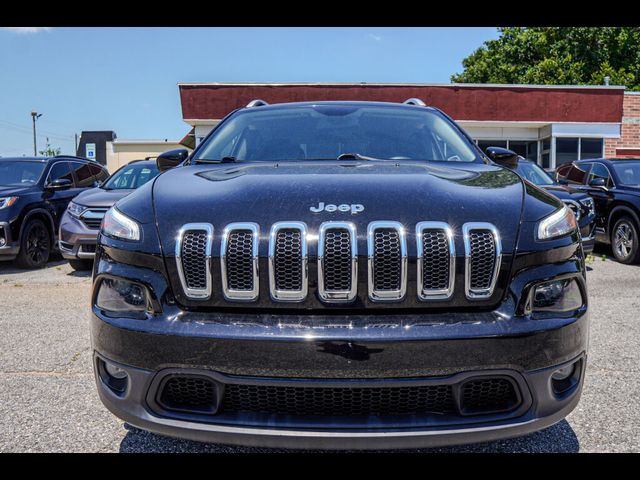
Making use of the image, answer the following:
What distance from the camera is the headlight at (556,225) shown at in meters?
1.99

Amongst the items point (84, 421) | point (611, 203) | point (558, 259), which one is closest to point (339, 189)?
point (558, 259)

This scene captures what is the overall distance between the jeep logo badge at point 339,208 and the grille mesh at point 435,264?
0.86 feet

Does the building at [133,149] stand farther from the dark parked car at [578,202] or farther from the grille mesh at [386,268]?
the grille mesh at [386,268]

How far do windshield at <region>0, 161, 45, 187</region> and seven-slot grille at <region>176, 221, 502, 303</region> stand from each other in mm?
7905

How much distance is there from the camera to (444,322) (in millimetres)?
1816

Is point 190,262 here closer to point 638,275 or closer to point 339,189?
point 339,189

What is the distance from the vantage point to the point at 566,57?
90.4 ft

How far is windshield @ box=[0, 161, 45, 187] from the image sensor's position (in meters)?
8.59

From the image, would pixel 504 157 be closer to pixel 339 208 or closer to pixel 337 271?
pixel 339 208

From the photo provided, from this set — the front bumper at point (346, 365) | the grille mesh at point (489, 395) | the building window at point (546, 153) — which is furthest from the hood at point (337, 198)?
the building window at point (546, 153)

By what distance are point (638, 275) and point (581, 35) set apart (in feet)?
85.0

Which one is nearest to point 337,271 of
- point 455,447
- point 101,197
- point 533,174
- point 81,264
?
point 455,447

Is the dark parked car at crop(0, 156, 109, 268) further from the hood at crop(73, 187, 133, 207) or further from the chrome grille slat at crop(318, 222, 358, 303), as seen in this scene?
the chrome grille slat at crop(318, 222, 358, 303)

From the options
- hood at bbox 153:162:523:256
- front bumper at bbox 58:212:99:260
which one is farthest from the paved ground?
front bumper at bbox 58:212:99:260
